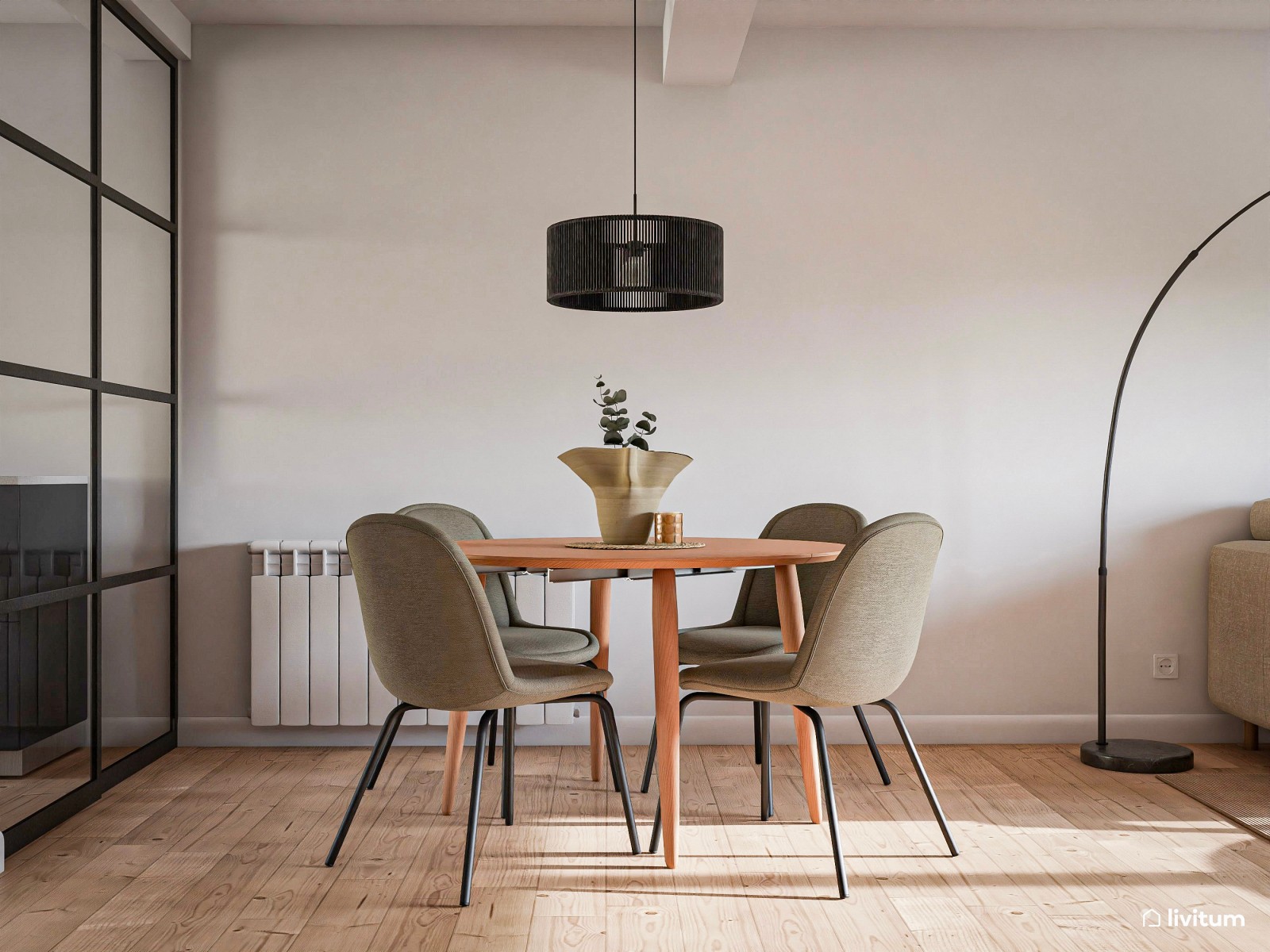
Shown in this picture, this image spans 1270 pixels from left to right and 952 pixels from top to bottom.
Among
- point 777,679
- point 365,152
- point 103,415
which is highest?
point 365,152

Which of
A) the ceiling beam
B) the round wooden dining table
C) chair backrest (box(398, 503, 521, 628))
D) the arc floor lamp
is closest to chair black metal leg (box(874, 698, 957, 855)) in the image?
the round wooden dining table

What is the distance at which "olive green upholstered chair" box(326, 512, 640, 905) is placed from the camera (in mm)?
2186

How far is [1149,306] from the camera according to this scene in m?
3.80

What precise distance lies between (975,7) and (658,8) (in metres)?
1.14

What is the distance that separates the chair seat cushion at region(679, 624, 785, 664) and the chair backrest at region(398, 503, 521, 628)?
57 cm

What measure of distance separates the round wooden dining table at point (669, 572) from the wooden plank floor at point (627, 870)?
0.25 metres

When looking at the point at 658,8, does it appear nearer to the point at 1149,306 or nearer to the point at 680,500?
the point at 680,500

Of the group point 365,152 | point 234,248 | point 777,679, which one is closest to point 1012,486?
point 777,679

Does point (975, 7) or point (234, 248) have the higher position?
point (975, 7)

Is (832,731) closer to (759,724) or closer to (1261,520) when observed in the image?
(759,724)

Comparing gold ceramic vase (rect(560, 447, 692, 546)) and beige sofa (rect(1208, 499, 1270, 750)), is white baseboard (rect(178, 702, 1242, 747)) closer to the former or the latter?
beige sofa (rect(1208, 499, 1270, 750))

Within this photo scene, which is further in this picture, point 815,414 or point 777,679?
point 815,414

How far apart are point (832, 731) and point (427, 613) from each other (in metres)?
2.02

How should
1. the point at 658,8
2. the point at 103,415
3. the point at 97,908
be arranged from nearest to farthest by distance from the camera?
Answer: the point at 97,908
the point at 103,415
the point at 658,8
